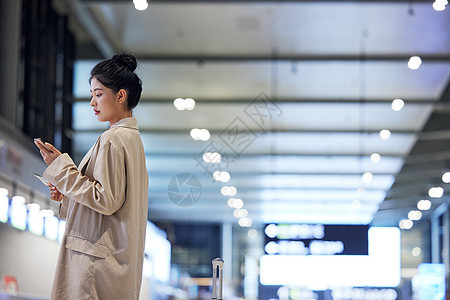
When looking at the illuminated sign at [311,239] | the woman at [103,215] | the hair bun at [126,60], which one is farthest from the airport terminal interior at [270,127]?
the woman at [103,215]

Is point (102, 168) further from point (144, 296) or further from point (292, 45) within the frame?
point (144, 296)

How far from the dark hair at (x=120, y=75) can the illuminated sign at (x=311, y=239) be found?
160 inches

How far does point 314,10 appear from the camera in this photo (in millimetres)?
6570

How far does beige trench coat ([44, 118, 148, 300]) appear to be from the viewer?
5.79 feet

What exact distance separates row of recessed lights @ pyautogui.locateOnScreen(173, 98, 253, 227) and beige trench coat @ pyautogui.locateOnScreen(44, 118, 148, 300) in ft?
9.94

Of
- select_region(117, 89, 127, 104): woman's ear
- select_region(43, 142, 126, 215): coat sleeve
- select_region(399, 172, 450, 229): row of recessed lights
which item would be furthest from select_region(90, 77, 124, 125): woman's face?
select_region(399, 172, 450, 229): row of recessed lights

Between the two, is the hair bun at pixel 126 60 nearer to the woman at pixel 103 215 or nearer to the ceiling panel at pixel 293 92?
the woman at pixel 103 215

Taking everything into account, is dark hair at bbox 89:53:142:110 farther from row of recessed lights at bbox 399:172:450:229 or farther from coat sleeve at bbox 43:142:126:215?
row of recessed lights at bbox 399:172:450:229

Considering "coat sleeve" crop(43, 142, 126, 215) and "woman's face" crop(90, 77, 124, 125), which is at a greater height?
"woman's face" crop(90, 77, 124, 125)

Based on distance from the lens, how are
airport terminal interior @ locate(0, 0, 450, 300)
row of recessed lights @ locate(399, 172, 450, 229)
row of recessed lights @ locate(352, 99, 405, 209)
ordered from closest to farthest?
airport terminal interior @ locate(0, 0, 450, 300) < row of recessed lights @ locate(352, 99, 405, 209) < row of recessed lights @ locate(399, 172, 450, 229)

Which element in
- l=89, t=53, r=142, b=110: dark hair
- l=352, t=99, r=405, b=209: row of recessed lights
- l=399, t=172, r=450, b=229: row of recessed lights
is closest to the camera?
l=89, t=53, r=142, b=110: dark hair

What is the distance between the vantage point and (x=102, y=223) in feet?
5.96

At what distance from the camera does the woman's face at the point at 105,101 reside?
192 cm

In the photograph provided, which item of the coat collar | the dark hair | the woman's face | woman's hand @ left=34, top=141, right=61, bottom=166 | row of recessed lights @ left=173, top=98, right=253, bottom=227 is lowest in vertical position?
woman's hand @ left=34, top=141, right=61, bottom=166
